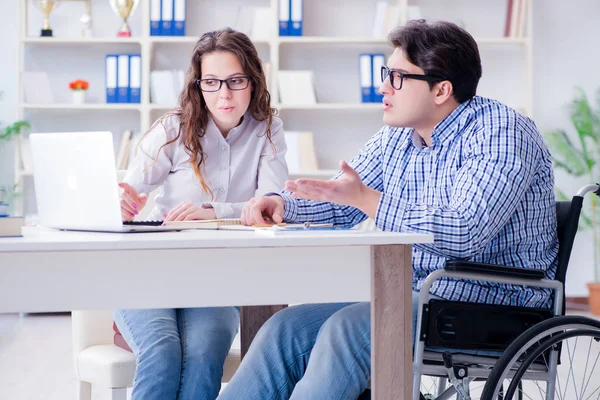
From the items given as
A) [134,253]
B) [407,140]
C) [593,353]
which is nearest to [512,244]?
[407,140]

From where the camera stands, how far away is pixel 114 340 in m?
2.05

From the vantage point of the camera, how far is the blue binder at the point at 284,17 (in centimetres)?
517

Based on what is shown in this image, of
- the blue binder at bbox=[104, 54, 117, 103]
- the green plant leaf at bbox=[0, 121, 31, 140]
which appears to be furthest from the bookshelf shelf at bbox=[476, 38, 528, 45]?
the green plant leaf at bbox=[0, 121, 31, 140]

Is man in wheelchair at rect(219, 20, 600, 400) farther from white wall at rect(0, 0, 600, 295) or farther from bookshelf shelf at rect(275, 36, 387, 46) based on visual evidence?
white wall at rect(0, 0, 600, 295)

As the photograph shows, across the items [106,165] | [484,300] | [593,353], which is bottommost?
[593,353]

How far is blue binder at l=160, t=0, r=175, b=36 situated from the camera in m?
5.12

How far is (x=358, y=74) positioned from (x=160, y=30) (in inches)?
50.6

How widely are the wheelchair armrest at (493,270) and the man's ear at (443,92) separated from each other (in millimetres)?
432

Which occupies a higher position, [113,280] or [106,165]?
[106,165]

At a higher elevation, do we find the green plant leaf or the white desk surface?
the green plant leaf

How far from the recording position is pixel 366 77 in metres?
5.19

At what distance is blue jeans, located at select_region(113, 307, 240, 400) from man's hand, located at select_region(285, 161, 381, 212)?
451 millimetres

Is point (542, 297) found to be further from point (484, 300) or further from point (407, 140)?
point (407, 140)

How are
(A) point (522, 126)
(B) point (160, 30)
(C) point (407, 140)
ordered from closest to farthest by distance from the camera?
(A) point (522, 126) → (C) point (407, 140) → (B) point (160, 30)
